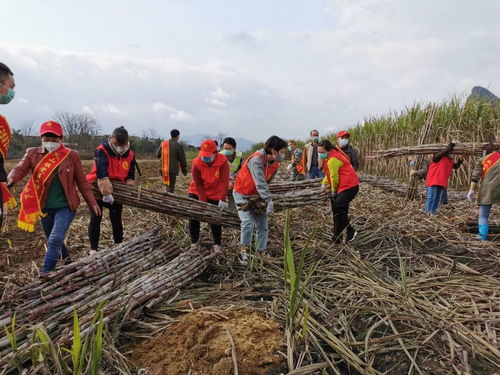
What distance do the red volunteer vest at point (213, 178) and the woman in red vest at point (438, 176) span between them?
145 inches

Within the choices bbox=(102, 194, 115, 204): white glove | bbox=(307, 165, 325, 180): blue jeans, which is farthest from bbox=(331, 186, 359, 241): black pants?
bbox=(307, 165, 325, 180): blue jeans

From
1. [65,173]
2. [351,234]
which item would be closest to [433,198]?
[351,234]

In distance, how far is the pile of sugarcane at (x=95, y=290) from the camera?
209 centimetres

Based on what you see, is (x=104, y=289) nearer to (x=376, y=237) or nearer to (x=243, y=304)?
(x=243, y=304)

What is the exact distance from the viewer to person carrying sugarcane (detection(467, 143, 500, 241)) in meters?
4.13

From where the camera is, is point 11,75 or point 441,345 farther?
point 11,75

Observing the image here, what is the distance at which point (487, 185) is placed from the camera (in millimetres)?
4188

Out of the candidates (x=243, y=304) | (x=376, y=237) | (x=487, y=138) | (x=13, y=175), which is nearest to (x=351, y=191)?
(x=376, y=237)

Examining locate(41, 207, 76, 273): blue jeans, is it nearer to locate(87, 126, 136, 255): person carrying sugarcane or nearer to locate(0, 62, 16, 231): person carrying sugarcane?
locate(87, 126, 136, 255): person carrying sugarcane

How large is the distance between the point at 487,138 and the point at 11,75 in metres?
9.77

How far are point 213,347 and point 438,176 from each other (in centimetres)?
508

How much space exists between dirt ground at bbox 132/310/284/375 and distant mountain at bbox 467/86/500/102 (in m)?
9.45

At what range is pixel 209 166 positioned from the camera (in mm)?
3785

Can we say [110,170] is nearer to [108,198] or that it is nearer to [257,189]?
[108,198]
